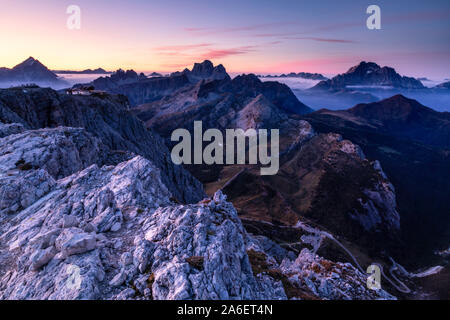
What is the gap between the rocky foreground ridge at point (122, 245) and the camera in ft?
63.1

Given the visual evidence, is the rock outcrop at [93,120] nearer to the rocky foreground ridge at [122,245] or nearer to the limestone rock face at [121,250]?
the rocky foreground ridge at [122,245]

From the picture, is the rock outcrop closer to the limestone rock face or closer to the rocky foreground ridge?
the rocky foreground ridge

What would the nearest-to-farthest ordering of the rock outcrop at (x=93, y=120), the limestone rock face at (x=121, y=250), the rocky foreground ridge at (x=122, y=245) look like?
the limestone rock face at (x=121, y=250) < the rocky foreground ridge at (x=122, y=245) < the rock outcrop at (x=93, y=120)

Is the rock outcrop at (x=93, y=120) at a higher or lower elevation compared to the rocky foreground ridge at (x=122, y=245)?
higher

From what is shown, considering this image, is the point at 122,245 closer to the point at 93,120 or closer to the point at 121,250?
the point at 121,250

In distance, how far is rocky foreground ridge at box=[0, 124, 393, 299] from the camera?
63.1 feet

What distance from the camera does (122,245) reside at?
2408 centimetres

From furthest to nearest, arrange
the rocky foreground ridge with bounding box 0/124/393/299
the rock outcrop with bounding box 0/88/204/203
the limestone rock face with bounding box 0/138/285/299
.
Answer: the rock outcrop with bounding box 0/88/204/203
the rocky foreground ridge with bounding box 0/124/393/299
the limestone rock face with bounding box 0/138/285/299

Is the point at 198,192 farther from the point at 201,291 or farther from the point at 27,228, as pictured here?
the point at 201,291

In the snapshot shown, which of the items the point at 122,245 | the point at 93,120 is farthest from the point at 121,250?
the point at 93,120

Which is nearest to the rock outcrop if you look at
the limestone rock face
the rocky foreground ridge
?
the rocky foreground ridge

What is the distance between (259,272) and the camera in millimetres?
29203

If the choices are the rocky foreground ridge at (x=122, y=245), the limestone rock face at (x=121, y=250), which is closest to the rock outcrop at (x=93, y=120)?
the rocky foreground ridge at (x=122, y=245)
